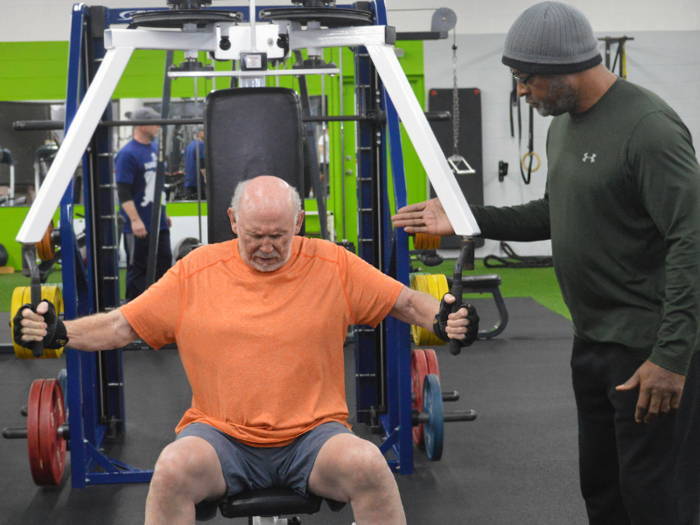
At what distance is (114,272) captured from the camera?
305 cm

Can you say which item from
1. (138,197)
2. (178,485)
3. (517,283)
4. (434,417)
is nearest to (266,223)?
(178,485)

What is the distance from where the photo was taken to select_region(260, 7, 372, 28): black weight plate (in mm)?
1940

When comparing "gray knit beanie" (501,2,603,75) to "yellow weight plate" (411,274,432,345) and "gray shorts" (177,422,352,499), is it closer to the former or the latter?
"gray shorts" (177,422,352,499)

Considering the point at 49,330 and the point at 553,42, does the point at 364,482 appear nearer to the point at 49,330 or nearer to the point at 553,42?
the point at 49,330

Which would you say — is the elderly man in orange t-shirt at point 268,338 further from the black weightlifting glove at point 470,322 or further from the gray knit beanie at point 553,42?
the gray knit beanie at point 553,42

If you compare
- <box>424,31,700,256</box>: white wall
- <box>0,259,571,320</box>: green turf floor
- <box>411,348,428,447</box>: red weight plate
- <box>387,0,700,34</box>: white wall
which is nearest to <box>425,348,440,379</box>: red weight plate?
→ <box>411,348,428,447</box>: red weight plate

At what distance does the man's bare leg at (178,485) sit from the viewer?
1.53 metres

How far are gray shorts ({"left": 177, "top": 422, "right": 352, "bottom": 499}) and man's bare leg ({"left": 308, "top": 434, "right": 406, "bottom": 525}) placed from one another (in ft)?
0.21

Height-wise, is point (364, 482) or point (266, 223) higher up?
point (266, 223)

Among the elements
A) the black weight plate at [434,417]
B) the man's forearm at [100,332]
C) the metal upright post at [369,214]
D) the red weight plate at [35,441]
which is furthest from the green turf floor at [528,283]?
the man's forearm at [100,332]

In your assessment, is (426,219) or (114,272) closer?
(426,219)

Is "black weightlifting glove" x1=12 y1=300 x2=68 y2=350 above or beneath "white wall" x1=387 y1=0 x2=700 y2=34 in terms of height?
beneath

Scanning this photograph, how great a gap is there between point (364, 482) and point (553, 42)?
986 mm

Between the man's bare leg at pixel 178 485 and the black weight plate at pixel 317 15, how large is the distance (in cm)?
113
